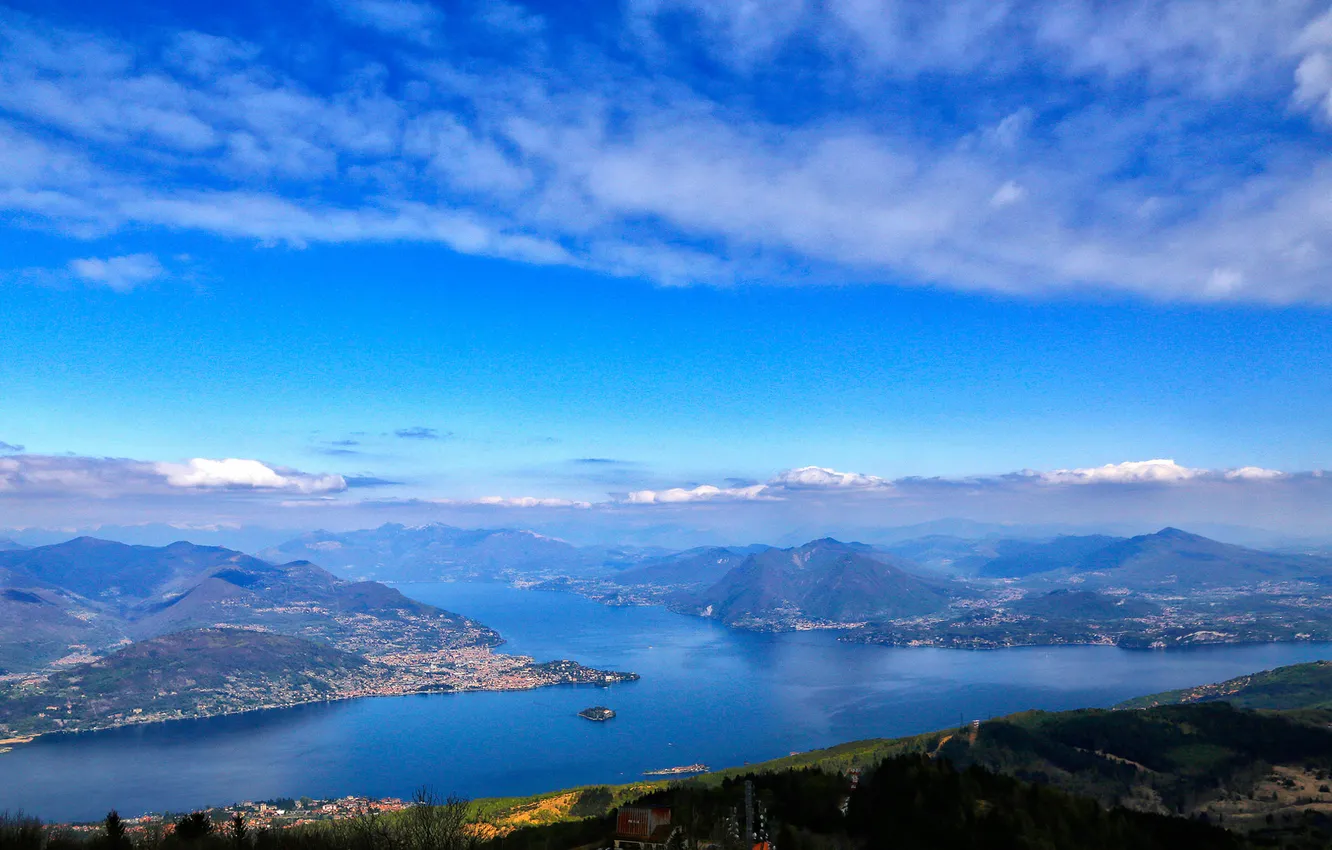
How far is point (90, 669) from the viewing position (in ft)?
514

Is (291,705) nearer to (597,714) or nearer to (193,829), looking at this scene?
(597,714)

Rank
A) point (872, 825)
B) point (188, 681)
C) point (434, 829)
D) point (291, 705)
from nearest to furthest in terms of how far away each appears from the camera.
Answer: point (434, 829)
point (872, 825)
point (291, 705)
point (188, 681)

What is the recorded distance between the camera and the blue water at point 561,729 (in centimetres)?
9494

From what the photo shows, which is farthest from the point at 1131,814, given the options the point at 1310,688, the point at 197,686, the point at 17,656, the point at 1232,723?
the point at 17,656

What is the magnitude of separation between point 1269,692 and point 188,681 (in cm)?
19709

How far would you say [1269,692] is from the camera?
112 meters

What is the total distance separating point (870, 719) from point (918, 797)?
87606 millimetres

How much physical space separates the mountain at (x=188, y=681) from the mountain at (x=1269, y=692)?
154m

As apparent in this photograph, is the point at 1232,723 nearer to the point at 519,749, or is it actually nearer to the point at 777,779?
the point at 777,779

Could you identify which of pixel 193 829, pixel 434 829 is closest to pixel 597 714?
pixel 193 829

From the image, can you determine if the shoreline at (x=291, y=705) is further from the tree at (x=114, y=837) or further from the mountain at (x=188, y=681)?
the tree at (x=114, y=837)

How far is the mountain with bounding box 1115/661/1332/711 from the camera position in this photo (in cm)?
10531

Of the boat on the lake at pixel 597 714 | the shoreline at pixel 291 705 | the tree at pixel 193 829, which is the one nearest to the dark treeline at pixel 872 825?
the tree at pixel 193 829

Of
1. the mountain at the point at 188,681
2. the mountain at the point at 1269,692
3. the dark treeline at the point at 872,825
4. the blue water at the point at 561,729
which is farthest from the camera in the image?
the mountain at the point at 188,681
